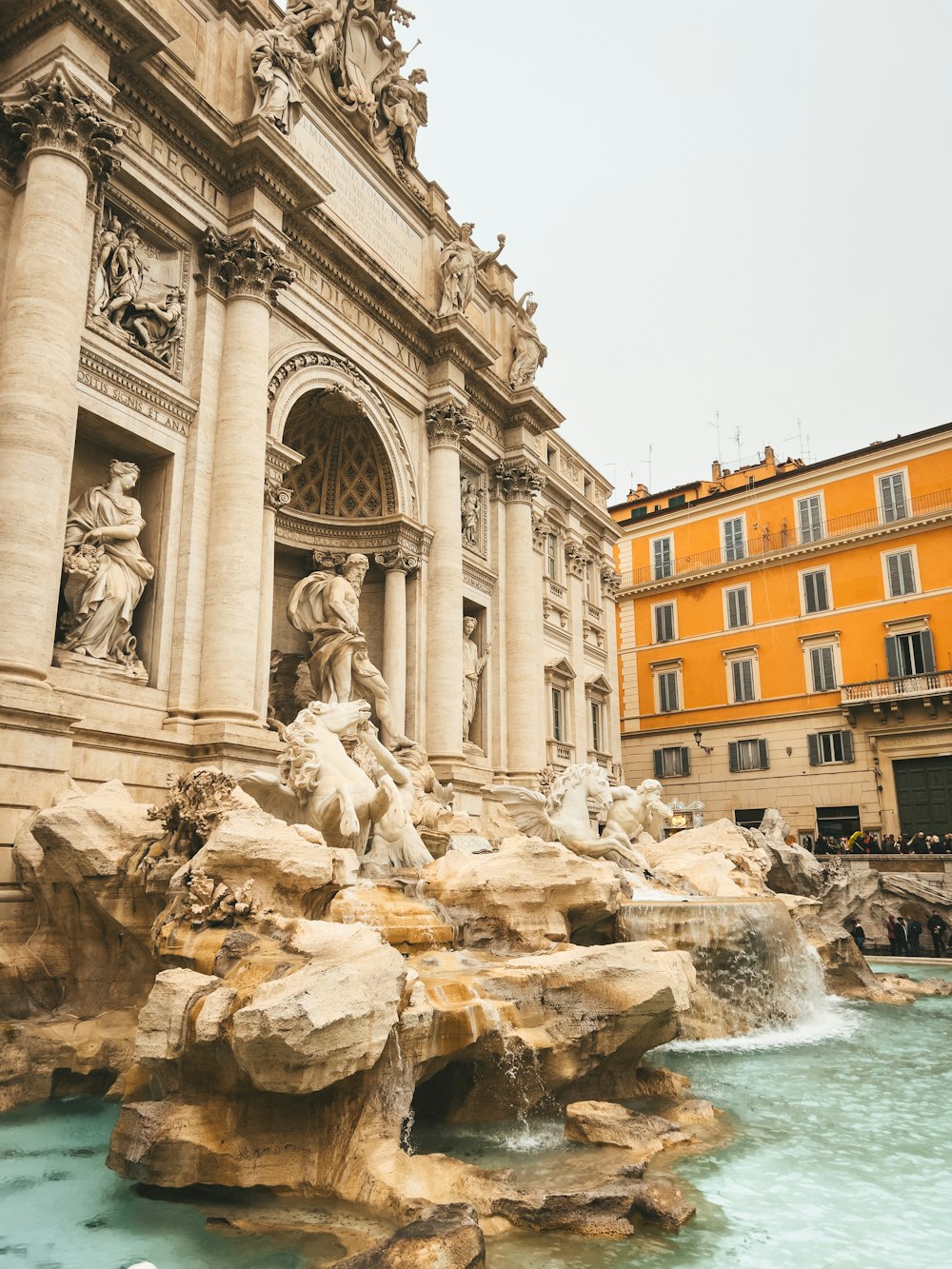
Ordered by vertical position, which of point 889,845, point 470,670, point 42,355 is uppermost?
point 42,355

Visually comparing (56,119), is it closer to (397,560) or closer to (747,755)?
(397,560)

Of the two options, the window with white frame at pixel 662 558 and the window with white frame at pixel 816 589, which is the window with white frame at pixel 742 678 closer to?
the window with white frame at pixel 816 589

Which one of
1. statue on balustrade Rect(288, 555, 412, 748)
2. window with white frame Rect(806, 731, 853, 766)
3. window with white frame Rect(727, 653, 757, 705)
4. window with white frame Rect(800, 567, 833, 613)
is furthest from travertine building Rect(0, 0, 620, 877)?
window with white frame Rect(800, 567, 833, 613)

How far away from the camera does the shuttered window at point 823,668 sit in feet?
94.7

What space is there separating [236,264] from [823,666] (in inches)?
871

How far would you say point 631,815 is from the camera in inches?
549

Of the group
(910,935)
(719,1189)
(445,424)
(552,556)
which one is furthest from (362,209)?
(910,935)

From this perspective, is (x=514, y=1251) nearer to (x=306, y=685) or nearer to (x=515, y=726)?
(x=306, y=685)

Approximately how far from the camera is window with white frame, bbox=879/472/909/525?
2852cm

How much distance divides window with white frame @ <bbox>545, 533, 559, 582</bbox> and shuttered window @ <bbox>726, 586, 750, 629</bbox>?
28.5ft

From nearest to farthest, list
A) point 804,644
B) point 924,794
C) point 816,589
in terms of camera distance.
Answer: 1. point 924,794
2. point 804,644
3. point 816,589

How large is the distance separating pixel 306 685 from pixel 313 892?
338 inches

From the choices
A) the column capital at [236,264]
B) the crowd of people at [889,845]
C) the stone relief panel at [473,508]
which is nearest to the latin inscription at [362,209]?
the column capital at [236,264]

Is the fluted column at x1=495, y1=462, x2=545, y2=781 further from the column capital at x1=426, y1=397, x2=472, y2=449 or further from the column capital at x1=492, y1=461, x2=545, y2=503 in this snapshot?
the column capital at x1=426, y1=397, x2=472, y2=449
